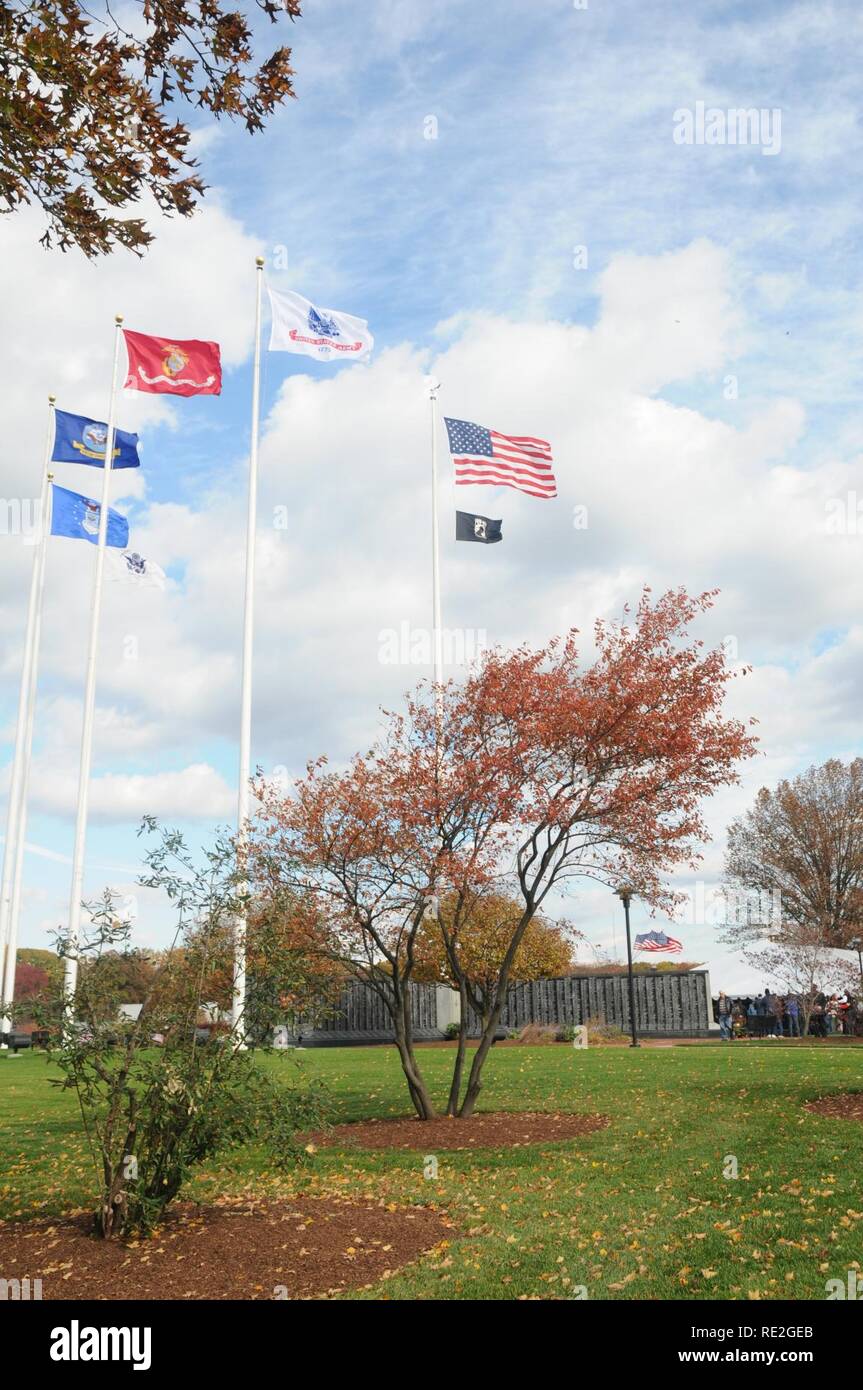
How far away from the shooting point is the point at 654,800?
14.0 meters

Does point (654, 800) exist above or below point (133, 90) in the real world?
below

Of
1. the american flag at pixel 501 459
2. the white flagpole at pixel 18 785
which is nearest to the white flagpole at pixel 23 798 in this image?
the white flagpole at pixel 18 785

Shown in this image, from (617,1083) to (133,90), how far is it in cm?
1610

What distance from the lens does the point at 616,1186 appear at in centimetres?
992

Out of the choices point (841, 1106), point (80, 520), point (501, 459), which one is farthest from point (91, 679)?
point (841, 1106)

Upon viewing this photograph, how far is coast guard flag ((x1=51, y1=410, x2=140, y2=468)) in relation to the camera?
27.4 metres

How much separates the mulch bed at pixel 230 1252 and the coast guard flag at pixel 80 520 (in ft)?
72.0

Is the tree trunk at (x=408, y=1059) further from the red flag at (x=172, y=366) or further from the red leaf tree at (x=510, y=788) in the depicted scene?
the red flag at (x=172, y=366)

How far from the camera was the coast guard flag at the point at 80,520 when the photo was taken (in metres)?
28.2

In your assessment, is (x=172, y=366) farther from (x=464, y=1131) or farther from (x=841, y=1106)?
(x=841, y=1106)

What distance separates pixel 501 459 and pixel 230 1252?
18.8 metres

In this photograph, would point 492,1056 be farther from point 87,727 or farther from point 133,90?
point 133,90
